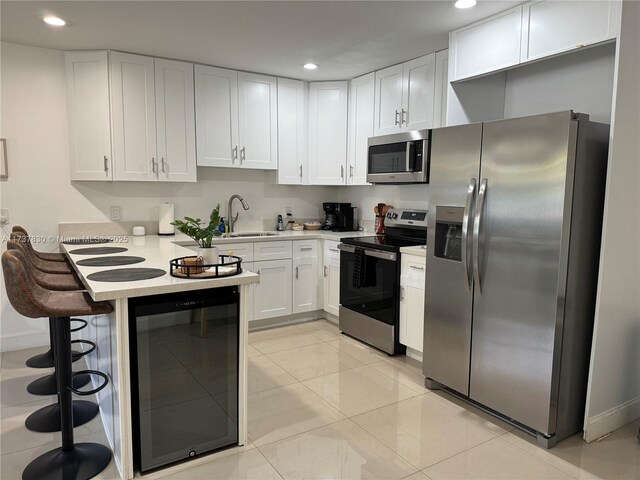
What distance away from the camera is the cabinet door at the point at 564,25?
2.34m

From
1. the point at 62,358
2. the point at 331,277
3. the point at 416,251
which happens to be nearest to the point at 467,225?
the point at 416,251

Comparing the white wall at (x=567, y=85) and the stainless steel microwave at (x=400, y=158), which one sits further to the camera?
the stainless steel microwave at (x=400, y=158)

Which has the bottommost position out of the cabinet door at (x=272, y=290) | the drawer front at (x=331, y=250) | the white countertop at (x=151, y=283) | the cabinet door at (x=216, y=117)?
the cabinet door at (x=272, y=290)

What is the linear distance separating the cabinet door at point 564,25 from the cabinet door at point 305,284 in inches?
101

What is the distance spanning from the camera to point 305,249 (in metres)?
4.46

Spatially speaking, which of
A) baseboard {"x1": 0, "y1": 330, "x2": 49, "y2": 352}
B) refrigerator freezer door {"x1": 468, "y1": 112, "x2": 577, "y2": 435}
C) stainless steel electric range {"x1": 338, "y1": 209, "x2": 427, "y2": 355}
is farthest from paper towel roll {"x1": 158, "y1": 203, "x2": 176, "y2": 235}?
refrigerator freezer door {"x1": 468, "y1": 112, "x2": 577, "y2": 435}

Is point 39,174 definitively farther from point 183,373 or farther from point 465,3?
point 465,3

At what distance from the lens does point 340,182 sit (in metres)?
4.64

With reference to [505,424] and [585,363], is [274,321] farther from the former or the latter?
[585,363]

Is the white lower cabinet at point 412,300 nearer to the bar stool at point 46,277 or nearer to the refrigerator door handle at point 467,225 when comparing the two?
the refrigerator door handle at point 467,225

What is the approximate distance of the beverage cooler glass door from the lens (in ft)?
6.69

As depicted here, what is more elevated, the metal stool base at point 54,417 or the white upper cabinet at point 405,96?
the white upper cabinet at point 405,96

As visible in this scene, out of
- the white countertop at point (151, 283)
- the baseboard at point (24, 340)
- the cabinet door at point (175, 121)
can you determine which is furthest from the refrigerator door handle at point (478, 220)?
the baseboard at point (24, 340)

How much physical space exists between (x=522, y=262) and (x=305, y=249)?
239cm
